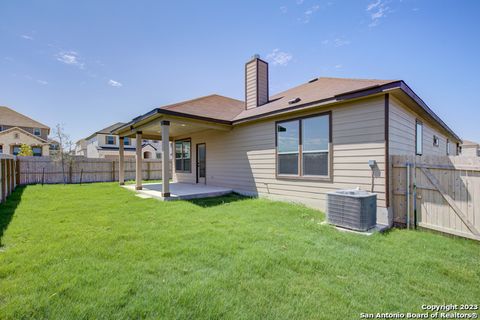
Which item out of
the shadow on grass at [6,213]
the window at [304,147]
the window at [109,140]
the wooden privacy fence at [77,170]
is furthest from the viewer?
the window at [109,140]

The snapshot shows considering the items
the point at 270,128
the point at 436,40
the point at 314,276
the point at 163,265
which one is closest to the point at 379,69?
the point at 436,40

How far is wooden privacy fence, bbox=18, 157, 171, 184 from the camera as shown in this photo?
→ 13065mm

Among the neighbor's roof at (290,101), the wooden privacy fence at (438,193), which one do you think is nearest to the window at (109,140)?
Answer: the neighbor's roof at (290,101)

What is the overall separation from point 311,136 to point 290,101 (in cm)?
139

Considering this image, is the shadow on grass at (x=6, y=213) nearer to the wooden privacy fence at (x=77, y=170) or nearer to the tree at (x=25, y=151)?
the wooden privacy fence at (x=77, y=170)

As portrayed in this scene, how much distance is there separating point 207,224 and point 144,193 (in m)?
4.82

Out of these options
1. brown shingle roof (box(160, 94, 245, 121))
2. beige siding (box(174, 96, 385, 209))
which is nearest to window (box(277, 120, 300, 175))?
beige siding (box(174, 96, 385, 209))

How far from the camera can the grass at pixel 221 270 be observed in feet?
6.84

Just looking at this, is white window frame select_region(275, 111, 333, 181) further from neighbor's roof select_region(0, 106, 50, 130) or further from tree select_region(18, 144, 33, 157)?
neighbor's roof select_region(0, 106, 50, 130)

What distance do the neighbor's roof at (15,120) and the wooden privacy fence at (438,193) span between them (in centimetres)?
3957

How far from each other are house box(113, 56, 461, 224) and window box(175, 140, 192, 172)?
1.41 meters

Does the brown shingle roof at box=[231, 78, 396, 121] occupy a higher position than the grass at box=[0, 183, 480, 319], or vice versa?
the brown shingle roof at box=[231, 78, 396, 121]

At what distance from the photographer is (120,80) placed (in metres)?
11.7

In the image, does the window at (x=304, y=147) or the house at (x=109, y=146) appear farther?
the house at (x=109, y=146)
